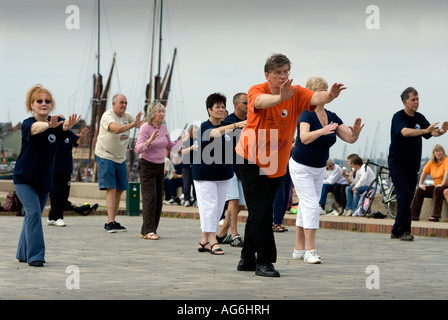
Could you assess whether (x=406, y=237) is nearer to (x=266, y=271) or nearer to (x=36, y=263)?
(x=266, y=271)

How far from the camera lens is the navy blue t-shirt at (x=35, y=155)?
844 centimetres

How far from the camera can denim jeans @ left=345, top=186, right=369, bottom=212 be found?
17.6 meters

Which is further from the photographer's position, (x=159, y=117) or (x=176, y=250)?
(x=159, y=117)

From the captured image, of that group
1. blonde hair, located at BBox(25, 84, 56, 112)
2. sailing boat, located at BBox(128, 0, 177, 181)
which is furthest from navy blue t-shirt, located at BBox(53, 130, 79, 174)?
sailing boat, located at BBox(128, 0, 177, 181)

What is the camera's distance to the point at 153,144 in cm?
1184

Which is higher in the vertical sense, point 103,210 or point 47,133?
point 47,133

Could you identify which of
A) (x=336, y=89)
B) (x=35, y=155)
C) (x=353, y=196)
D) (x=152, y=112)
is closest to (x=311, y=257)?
(x=336, y=89)

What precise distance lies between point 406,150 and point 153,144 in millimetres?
3565

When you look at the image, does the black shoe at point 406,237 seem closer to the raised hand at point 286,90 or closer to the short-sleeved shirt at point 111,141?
the short-sleeved shirt at point 111,141

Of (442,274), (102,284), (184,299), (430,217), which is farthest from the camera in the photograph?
(430,217)

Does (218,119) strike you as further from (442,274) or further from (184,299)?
(184,299)

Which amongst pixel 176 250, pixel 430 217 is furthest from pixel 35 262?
pixel 430 217

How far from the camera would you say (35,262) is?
8422mm

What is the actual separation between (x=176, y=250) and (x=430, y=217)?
6.98 m
